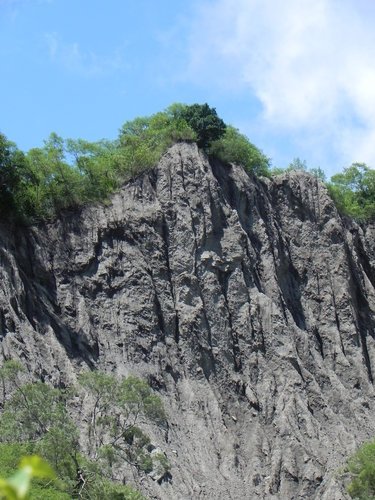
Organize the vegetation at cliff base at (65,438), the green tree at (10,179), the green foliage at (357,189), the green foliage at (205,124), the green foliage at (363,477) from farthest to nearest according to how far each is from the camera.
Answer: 1. the green foliage at (357,189)
2. the green foliage at (205,124)
3. the green tree at (10,179)
4. the green foliage at (363,477)
5. the vegetation at cliff base at (65,438)

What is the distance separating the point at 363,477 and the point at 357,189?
2773 centimetres

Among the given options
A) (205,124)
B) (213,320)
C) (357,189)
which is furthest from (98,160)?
(357,189)

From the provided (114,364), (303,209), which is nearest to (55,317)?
(114,364)

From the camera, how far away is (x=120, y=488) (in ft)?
72.8

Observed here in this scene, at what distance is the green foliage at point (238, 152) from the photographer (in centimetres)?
4416

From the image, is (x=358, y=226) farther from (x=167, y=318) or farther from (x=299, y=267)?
(x=167, y=318)

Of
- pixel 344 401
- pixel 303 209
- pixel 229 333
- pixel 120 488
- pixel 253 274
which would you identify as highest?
pixel 303 209

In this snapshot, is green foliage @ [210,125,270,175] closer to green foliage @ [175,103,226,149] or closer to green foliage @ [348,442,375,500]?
green foliage @ [175,103,226,149]

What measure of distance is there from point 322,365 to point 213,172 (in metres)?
11.3

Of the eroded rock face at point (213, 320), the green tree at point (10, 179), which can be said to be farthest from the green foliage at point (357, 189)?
the green tree at point (10, 179)

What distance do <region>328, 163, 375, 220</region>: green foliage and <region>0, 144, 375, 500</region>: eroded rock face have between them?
6.16 m

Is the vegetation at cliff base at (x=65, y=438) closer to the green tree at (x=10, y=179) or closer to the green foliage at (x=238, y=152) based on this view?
the green tree at (x=10, y=179)

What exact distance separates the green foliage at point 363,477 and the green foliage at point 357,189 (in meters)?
21.9

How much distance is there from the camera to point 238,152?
4456cm
